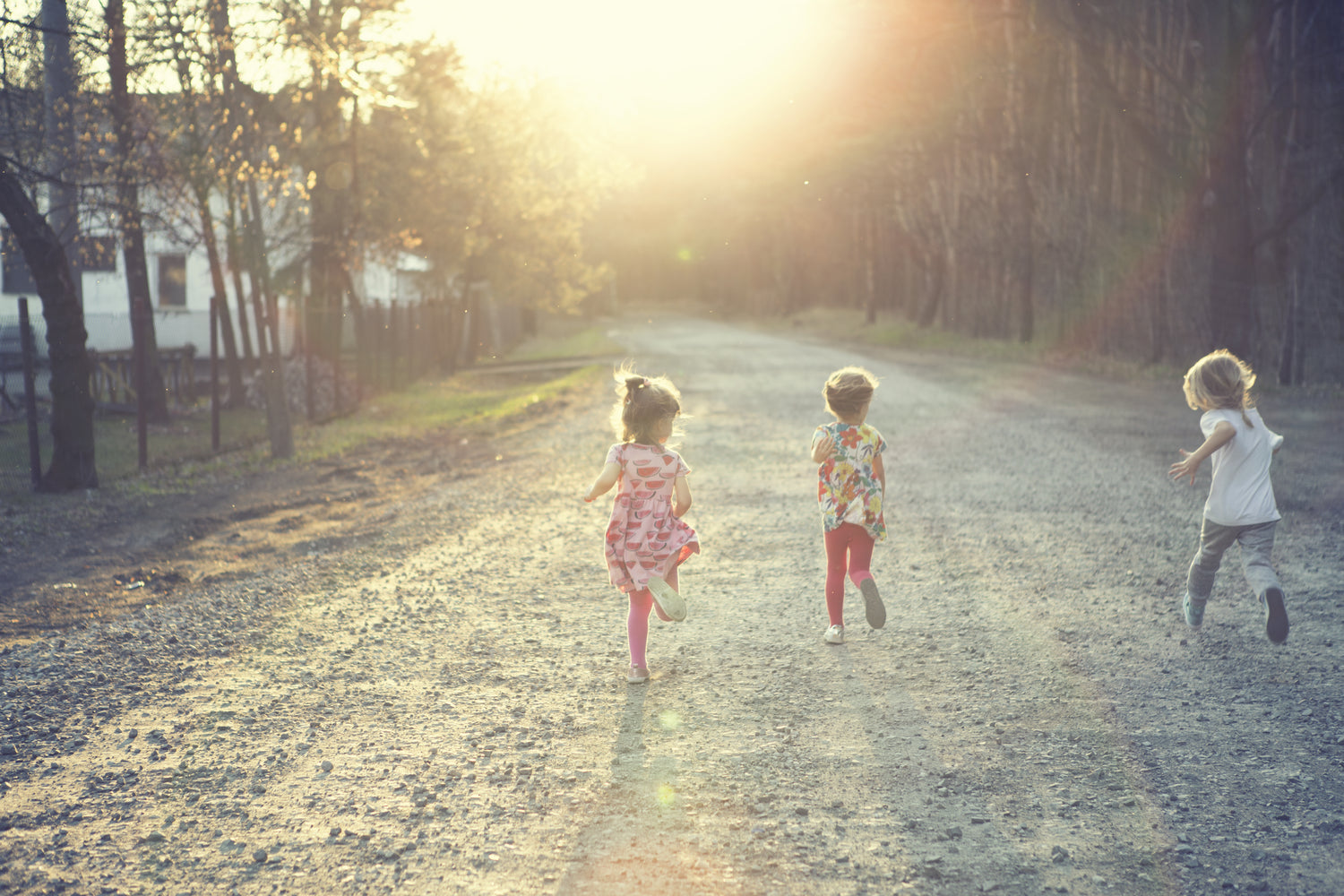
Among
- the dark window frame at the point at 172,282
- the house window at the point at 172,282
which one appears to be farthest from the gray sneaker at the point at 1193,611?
the house window at the point at 172,282

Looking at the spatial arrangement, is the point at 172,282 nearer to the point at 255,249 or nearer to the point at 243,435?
the point at 243,435

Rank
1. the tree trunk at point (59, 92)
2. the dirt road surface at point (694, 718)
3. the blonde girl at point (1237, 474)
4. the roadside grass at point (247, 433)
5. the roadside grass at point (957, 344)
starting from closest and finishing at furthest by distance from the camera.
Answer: the dirt road surface at point (694, 718), the blonde girl at point (1237, 474), the tree trunk at point (59, 92), the roadside grass at point (247, 433), the roadside grass at point (957, 344)

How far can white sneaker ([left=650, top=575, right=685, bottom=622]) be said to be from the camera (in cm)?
488

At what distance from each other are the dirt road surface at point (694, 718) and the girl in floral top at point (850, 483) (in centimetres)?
27

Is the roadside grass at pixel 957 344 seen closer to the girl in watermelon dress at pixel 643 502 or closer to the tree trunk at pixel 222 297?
the tree trunk at pixel 222 297

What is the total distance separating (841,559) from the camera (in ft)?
18.5

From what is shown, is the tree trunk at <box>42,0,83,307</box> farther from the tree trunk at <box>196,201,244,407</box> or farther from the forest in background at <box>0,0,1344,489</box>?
the tree trunk at <box>196,201,244,407</box>

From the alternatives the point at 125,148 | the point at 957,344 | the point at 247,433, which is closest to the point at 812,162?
the point at 957,344

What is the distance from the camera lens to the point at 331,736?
4.43 m

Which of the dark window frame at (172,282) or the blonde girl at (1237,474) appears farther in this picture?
the dark window frame at (172,282)

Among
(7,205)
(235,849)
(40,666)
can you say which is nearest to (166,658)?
(40,666)

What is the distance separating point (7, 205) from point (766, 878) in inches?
388

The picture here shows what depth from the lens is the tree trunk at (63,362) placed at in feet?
35.0

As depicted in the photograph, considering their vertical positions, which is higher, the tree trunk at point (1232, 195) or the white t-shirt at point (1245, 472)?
the tree trunk at point (1232, 195)
